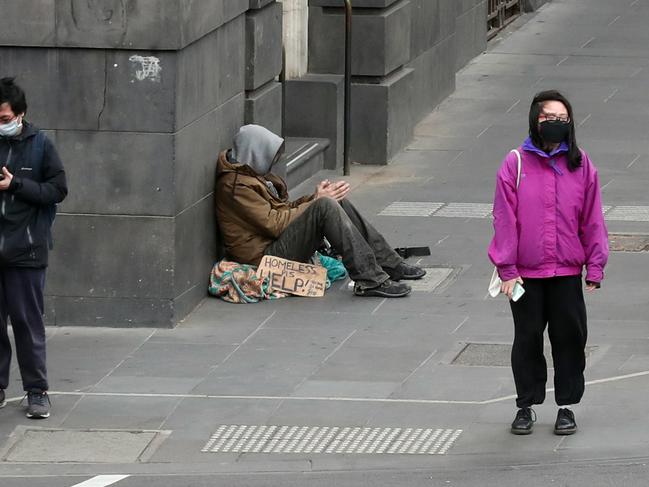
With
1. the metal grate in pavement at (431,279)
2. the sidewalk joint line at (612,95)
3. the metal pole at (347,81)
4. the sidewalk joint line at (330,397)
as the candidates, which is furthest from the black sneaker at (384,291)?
the sidewalk joint line at (612,95)

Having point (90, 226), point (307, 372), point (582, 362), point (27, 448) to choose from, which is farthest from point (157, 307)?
point (582, 362)

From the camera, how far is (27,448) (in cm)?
849

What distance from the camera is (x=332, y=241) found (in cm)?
1142

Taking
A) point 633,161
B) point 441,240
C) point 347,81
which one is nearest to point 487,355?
point 441,240

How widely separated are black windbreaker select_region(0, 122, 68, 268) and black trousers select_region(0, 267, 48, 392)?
8cm

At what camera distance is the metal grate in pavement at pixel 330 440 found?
8.35 meters

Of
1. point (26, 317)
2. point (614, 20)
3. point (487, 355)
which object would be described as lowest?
point (614, 20)

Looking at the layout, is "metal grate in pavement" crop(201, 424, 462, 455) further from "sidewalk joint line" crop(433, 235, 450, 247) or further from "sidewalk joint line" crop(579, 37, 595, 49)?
"sidewalk joint line" crop(579, 37, 595, 49)

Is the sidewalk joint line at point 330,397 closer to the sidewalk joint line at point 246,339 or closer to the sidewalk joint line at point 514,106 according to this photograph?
the sidewalk joint line at point 246,339

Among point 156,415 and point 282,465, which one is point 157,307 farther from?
point 282,465

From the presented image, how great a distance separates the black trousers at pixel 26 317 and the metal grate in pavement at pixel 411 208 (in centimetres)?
549

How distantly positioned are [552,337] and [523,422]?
1.42 feet

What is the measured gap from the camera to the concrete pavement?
8.16 meters

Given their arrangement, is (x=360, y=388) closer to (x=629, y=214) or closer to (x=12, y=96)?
(x=12, y=96)
